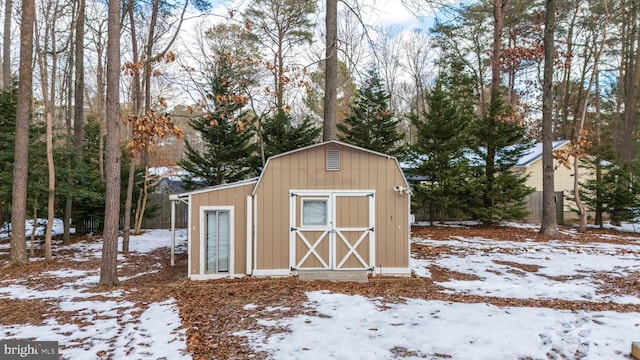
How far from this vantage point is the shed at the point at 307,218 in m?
7.00

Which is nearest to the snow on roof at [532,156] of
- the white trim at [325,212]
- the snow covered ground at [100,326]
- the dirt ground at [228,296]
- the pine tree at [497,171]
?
the pine tree at [497,171]

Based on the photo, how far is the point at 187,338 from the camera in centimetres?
393

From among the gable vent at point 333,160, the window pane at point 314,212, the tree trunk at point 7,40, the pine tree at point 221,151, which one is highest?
the tree trunk at point 7,40

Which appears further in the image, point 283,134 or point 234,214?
point 283,134

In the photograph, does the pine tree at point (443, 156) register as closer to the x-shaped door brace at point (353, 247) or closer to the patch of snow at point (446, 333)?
the x-shaped door brace at point (353, 247)

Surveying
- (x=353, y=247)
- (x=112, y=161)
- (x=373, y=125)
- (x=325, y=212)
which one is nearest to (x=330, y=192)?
(x=325, y=212)

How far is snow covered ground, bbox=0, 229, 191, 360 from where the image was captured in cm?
367

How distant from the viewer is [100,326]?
172 inches

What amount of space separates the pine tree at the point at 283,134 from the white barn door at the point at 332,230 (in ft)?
26.6

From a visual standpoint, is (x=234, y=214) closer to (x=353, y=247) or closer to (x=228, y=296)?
(x=228, y=296)

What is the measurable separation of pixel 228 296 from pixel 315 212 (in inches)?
90.0

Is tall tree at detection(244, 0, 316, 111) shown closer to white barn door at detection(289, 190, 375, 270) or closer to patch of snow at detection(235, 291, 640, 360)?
white barn door at detection(289, 190, 375, 270)

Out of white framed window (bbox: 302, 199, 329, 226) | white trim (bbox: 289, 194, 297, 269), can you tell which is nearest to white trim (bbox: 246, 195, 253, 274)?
white trim (bbox: 289, 194, 297, 269)

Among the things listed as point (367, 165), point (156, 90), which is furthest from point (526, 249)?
point (156, 90)
